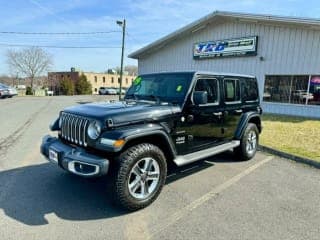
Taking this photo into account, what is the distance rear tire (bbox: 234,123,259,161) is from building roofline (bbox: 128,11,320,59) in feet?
26.3

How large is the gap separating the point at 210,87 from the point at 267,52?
1038cm

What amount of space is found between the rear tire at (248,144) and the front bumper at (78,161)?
3.51m

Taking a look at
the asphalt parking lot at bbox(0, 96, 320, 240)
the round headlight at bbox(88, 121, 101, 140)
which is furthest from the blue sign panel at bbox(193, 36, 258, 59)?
the round headlight at bbox(88, 121, 101, 140)

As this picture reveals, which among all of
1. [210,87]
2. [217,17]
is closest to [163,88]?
[210,87]

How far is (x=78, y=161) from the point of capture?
3.33 meters

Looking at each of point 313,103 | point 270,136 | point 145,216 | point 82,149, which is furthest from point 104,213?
point 313,103

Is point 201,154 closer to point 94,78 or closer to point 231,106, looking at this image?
point 231,106

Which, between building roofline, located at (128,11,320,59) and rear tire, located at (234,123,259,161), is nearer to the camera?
rear tire, located at (234,123,259,161)

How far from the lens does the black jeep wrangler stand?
339 centimetres

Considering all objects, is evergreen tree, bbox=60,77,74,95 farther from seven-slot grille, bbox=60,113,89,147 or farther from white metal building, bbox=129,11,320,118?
seven-slot grille, bbox=60,113,89,147

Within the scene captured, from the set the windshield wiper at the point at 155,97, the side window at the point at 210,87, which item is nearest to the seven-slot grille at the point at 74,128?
the windshield wiper at the point at 155,97

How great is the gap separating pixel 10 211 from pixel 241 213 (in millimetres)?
3102

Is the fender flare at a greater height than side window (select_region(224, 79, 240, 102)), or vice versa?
side window (select_region(224, 79, 240, 102))

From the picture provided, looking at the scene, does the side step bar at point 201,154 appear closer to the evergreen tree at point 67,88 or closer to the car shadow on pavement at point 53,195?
the car shadow on pavement at point 53,195
